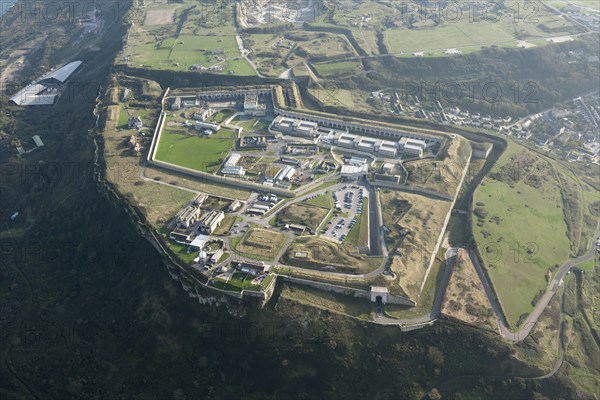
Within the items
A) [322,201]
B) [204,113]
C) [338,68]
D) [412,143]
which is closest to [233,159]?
[322,201]

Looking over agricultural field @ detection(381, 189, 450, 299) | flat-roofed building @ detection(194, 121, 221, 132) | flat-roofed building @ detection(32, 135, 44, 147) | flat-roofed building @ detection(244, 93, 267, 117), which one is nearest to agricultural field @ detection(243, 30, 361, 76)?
flat-roofed building @ detection(244, 93, 267, 117)

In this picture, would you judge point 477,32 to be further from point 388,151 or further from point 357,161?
point 357,161

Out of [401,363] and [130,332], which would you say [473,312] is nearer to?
[401,363]

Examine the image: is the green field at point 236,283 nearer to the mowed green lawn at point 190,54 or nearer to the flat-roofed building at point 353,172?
the flat-roofed building at point 353,172

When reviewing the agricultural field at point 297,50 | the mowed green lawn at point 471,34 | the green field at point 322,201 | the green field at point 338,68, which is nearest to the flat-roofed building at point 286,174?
the green field at point 322,201

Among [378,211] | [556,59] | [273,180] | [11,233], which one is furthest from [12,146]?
[556,59]
